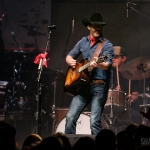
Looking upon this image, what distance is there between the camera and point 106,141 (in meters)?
4.22

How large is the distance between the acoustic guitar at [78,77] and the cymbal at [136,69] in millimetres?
3260

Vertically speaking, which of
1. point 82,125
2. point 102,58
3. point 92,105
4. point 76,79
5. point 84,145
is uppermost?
point 102,58

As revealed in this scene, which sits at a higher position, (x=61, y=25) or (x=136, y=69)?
(x=61, y=25)

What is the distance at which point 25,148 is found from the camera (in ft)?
14.5

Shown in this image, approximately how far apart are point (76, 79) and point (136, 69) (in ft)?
12.2

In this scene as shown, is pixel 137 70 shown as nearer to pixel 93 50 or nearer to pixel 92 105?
pixel 93 50

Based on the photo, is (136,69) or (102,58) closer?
(102,58)

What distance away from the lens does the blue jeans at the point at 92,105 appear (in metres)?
7.02

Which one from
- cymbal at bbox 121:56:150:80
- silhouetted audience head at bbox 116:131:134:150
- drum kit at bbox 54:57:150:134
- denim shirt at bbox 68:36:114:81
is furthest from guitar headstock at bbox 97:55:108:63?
cymbal at bbox 121:56:150:80

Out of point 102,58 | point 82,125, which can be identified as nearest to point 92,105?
point 102,58

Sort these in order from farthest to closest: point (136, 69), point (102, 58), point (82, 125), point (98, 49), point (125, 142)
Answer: point (136, 69), point (82, 125), point (98, 49), point (102, 58), point (125, 142)

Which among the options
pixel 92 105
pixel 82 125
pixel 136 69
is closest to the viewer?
pixel 92 105

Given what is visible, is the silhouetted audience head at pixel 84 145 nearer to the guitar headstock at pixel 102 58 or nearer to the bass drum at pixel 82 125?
the guitar headstock at pixel 102 58

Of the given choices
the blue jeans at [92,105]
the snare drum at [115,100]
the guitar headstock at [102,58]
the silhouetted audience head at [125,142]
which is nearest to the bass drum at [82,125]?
the snare drum at [115,100]
